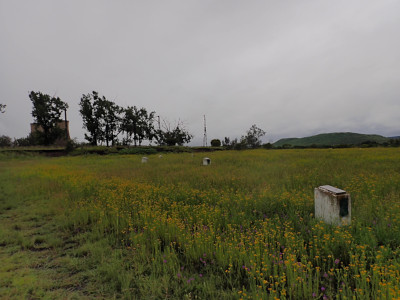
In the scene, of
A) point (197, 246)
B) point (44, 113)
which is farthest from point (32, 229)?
point (44, 113)

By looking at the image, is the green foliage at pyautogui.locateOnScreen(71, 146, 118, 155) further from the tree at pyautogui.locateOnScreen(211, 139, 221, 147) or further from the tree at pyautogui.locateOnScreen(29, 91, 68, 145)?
the tree at pyautogui.locateOnScreen(211, 139, 221, 147)

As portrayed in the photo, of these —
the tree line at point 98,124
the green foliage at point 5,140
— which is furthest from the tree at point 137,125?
the green foliage at point 5,140

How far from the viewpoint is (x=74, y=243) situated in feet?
11.9

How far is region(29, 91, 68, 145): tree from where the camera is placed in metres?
32.2

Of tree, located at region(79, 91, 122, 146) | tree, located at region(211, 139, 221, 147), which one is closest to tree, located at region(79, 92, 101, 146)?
tree, located at region(79, 91, 122, 146)

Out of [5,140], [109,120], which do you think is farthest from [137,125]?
[5,140]

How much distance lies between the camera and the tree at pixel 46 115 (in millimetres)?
32219

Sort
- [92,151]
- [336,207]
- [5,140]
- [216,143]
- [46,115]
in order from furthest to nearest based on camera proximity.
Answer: [216,143] < [5,140] < [46,115] < [92,151] < [336,207]

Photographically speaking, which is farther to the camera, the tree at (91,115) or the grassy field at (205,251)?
the tree at (91,115)

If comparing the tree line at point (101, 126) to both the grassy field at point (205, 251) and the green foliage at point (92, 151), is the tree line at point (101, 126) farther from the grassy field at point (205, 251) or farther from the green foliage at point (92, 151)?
the grassy field at point (205, 251)

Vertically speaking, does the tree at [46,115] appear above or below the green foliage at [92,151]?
above

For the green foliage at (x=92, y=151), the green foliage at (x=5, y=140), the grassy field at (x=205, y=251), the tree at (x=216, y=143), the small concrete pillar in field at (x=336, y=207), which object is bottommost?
the grassy field at (x=205, y=251)

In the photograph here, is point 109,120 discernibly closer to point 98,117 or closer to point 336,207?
point 98,117

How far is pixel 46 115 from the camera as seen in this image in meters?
32.7
